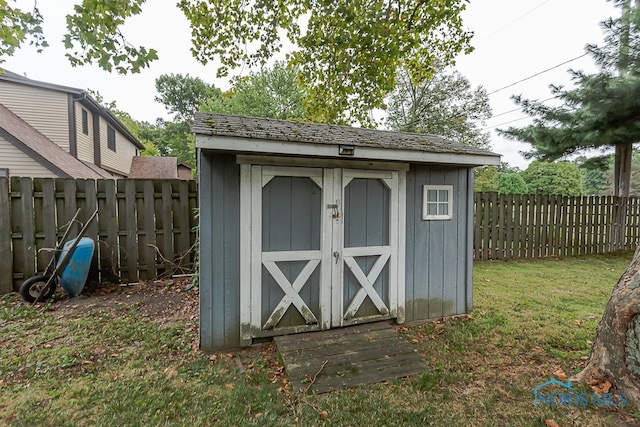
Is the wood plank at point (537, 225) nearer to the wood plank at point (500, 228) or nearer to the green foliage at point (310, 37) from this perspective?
the wood plank at point (500, 228)

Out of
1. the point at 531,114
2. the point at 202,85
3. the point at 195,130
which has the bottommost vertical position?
the point at 195,130

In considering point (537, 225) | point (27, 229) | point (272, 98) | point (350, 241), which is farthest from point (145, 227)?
point (272, 98)

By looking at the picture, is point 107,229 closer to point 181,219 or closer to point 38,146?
point 181,219

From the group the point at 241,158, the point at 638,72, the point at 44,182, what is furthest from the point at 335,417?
the point at 638,72

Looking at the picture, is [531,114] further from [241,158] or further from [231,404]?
[231,404]

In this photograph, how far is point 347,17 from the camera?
4.65 meters

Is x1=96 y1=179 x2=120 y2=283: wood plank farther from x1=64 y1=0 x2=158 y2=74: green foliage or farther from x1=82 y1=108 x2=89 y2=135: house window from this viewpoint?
x1=82 y1=108 x2=89 y2=135: house window

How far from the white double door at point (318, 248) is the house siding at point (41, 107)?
11.3m

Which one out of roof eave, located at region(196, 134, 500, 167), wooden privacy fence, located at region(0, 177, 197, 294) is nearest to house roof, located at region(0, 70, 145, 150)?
wooden privacy fence, located at region(0, 177, 197, 294)

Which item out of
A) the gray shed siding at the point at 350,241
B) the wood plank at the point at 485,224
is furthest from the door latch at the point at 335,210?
the wood plank at the point at 485,224

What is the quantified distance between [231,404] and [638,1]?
413 inches

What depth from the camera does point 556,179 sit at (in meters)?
20.5

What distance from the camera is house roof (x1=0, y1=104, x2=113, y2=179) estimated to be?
8008mm

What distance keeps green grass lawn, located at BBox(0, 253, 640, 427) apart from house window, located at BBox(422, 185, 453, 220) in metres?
1.37
